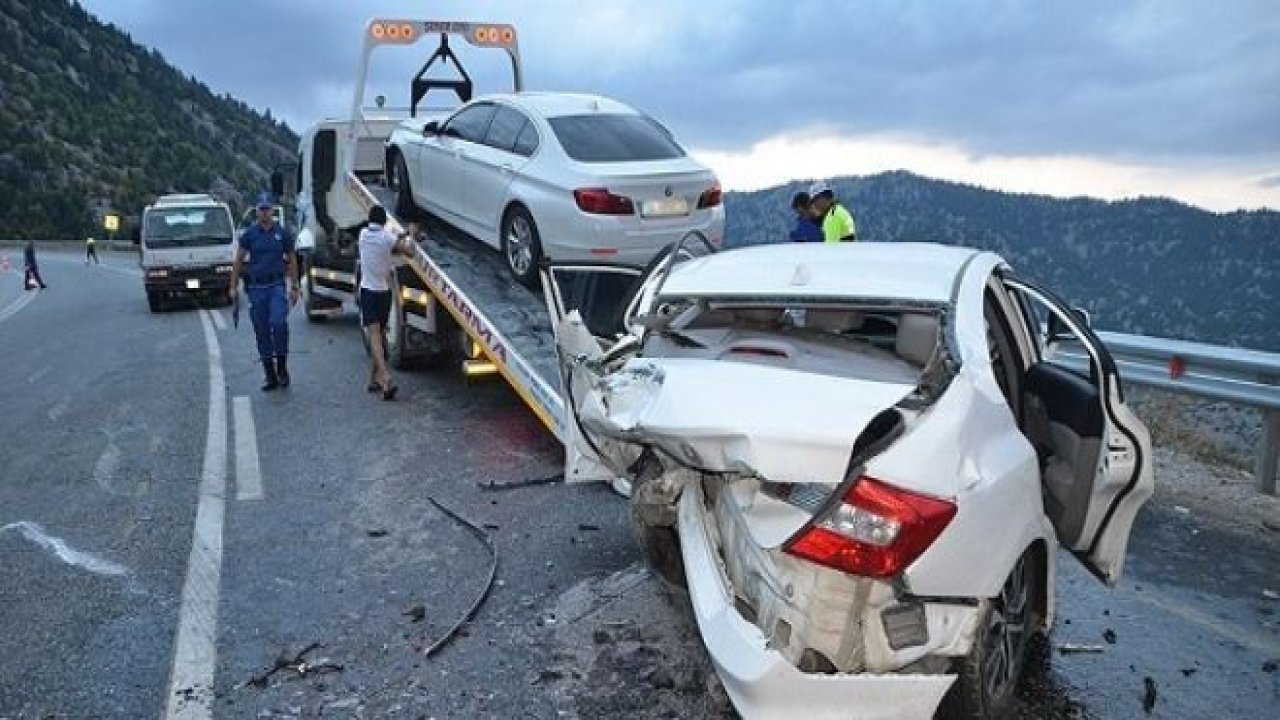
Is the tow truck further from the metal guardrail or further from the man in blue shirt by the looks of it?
the metal guardrail

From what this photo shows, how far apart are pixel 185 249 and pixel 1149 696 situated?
19743 mm

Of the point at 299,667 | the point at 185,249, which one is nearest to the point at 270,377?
the point at 299,667

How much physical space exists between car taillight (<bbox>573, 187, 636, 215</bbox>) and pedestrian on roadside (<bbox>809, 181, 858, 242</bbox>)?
7.97 ft

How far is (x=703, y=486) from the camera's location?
3633mm

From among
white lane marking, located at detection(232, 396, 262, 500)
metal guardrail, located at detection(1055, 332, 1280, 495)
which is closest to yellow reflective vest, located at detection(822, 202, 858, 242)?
metal guardrail, located at detection(1055, 332, 1280, 495)

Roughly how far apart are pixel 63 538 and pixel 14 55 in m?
118

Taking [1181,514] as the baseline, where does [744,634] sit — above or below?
above

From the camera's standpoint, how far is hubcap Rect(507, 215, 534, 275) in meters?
8.15

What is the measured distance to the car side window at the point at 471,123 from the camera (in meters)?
8.95

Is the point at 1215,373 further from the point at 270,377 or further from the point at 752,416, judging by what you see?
the point at 270,377

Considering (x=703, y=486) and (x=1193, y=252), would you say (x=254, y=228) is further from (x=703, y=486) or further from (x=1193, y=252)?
(x=1193, y=252)

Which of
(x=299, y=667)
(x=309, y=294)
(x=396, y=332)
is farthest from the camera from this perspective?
(x=309, y=294)

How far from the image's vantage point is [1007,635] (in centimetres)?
Result: 344

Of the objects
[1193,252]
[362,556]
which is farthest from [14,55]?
[362,556]
